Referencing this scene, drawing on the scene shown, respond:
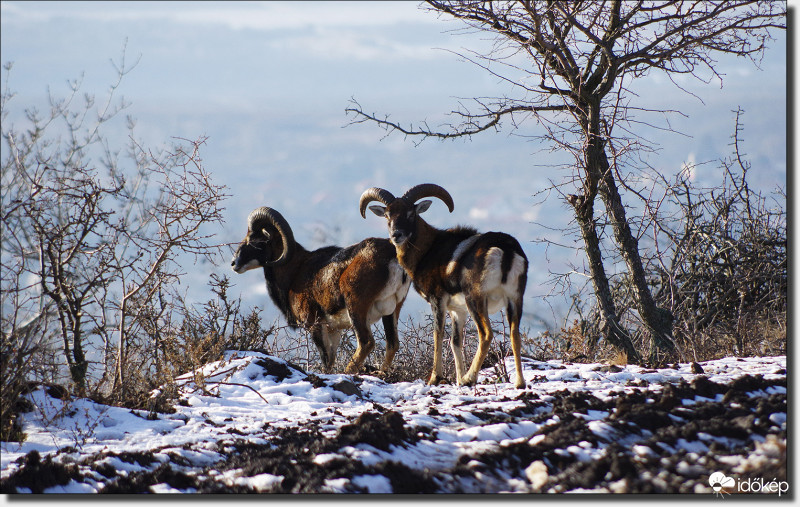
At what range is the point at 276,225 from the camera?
42.0 feet

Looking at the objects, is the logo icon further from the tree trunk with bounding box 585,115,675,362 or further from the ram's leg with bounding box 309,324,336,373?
the ram's leg with bounding box 309,324,336,373

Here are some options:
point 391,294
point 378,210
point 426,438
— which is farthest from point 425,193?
point 426,438

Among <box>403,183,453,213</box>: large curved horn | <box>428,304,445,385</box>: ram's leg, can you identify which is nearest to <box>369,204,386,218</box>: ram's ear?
<box>403,183,453,213</box>: large curved horn

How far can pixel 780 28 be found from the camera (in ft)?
37.5

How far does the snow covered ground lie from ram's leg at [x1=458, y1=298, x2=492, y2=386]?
62cm

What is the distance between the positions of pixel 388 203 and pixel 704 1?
4.80m

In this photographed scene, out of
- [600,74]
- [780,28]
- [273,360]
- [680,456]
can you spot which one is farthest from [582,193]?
[680,456]

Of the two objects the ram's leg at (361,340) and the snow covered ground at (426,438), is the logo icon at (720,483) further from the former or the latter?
the ram's leg at (361,340)

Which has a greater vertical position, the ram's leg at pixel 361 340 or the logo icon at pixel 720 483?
A: the ram's leg at pixel 361 340

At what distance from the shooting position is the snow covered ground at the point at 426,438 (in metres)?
5.55

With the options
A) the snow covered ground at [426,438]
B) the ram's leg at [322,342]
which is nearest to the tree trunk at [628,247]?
the snow covered ground at [426,438]

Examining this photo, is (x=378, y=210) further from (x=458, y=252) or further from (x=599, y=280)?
(x=599, y=280)

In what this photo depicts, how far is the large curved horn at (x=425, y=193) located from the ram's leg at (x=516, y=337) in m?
2.01

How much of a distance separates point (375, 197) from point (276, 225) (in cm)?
205
